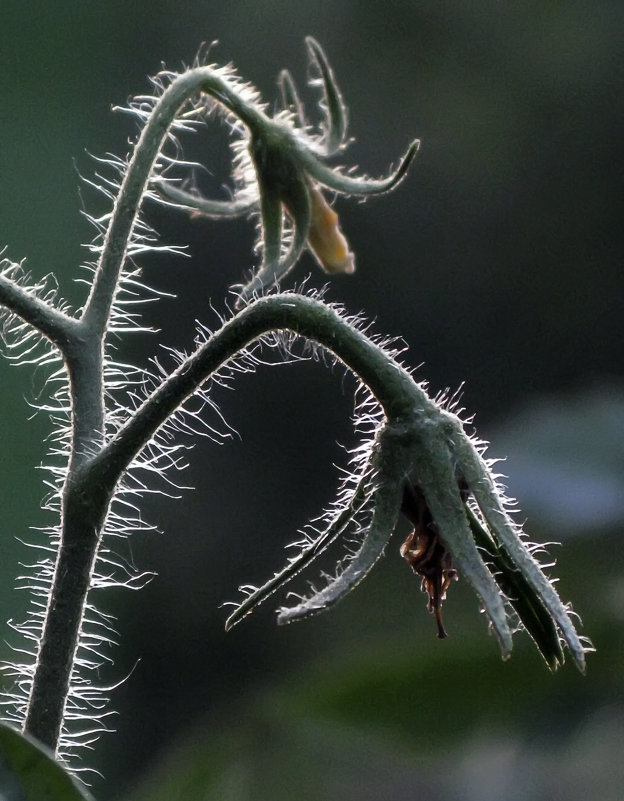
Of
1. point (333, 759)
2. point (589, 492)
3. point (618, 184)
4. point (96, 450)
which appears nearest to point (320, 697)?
point (333, 759)

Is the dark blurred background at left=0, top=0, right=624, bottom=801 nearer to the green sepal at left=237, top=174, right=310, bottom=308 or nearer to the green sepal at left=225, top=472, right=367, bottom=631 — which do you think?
the green sepal at left=237, top=174, right=310, bottom=308

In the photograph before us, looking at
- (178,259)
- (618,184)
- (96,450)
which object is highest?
(618,184)

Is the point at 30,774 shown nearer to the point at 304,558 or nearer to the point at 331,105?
the point at 304,558

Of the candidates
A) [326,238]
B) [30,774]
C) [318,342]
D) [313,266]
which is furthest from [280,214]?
[313,266]

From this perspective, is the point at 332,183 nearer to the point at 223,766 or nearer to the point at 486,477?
the point at 486,477

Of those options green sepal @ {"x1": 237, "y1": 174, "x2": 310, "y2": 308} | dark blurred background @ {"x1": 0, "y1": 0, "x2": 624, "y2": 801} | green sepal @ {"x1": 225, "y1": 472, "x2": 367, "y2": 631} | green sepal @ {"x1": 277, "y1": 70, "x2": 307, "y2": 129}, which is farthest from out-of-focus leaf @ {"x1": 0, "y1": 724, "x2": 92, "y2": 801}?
dark blurred background @ {"x1": 0, "y1": 0, "x2": 624, "y2": 801}
